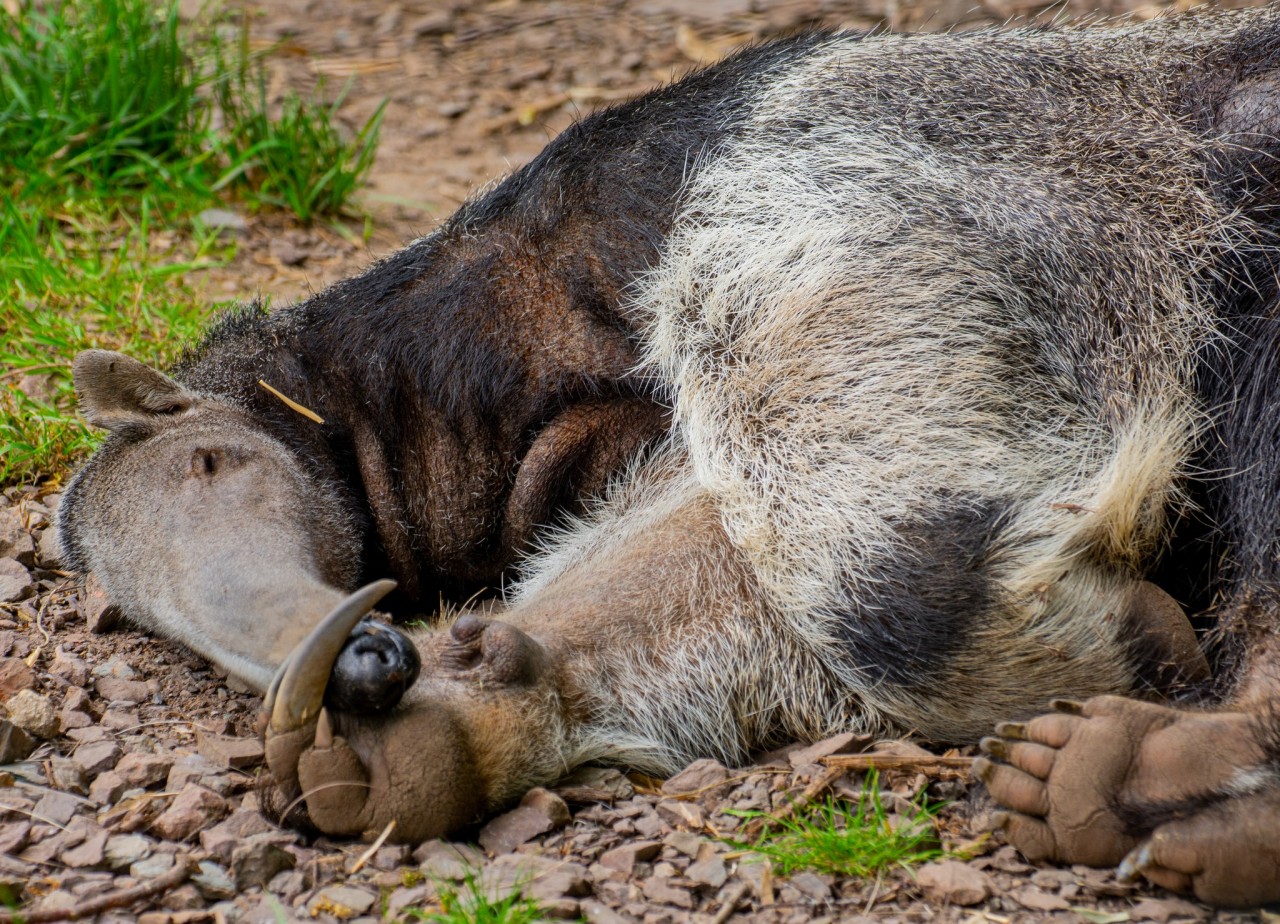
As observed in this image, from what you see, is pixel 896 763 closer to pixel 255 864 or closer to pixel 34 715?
pixel 255 864

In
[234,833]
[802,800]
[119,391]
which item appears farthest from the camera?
[119,391]

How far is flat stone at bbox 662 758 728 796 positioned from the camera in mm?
2879

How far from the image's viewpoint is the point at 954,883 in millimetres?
2486

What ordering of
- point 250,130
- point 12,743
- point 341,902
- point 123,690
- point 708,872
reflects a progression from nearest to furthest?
point 341,902, point 708,872, point 12,743, point 123,690, point 250,130

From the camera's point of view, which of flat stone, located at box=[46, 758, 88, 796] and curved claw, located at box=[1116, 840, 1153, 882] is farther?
flat stone, located at box=[46, 758, 88, 796]

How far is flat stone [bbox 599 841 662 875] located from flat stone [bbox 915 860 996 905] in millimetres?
491

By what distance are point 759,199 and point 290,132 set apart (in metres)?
3.06

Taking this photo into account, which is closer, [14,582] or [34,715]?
[34,715]

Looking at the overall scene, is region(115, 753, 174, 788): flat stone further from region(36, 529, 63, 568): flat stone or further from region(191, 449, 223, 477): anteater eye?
region(36, 529, 63, 568): flat stone

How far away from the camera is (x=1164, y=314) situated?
311cm

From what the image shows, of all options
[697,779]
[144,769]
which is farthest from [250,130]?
[697,779]

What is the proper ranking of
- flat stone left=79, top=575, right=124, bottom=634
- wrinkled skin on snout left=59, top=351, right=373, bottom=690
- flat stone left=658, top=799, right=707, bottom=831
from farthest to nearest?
flat stone left=79, top=575, right=124, bottom=634 → wrinkled skin on snout left=59, top=351, right=373, bottom=690 → flat stone left=658, top=799, right=707, bottom=831

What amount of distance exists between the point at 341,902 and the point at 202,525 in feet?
3.24

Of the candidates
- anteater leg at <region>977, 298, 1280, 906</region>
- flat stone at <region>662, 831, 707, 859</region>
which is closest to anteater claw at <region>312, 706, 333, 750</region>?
flat stone at <region>662, 831, 707, 859</region>
